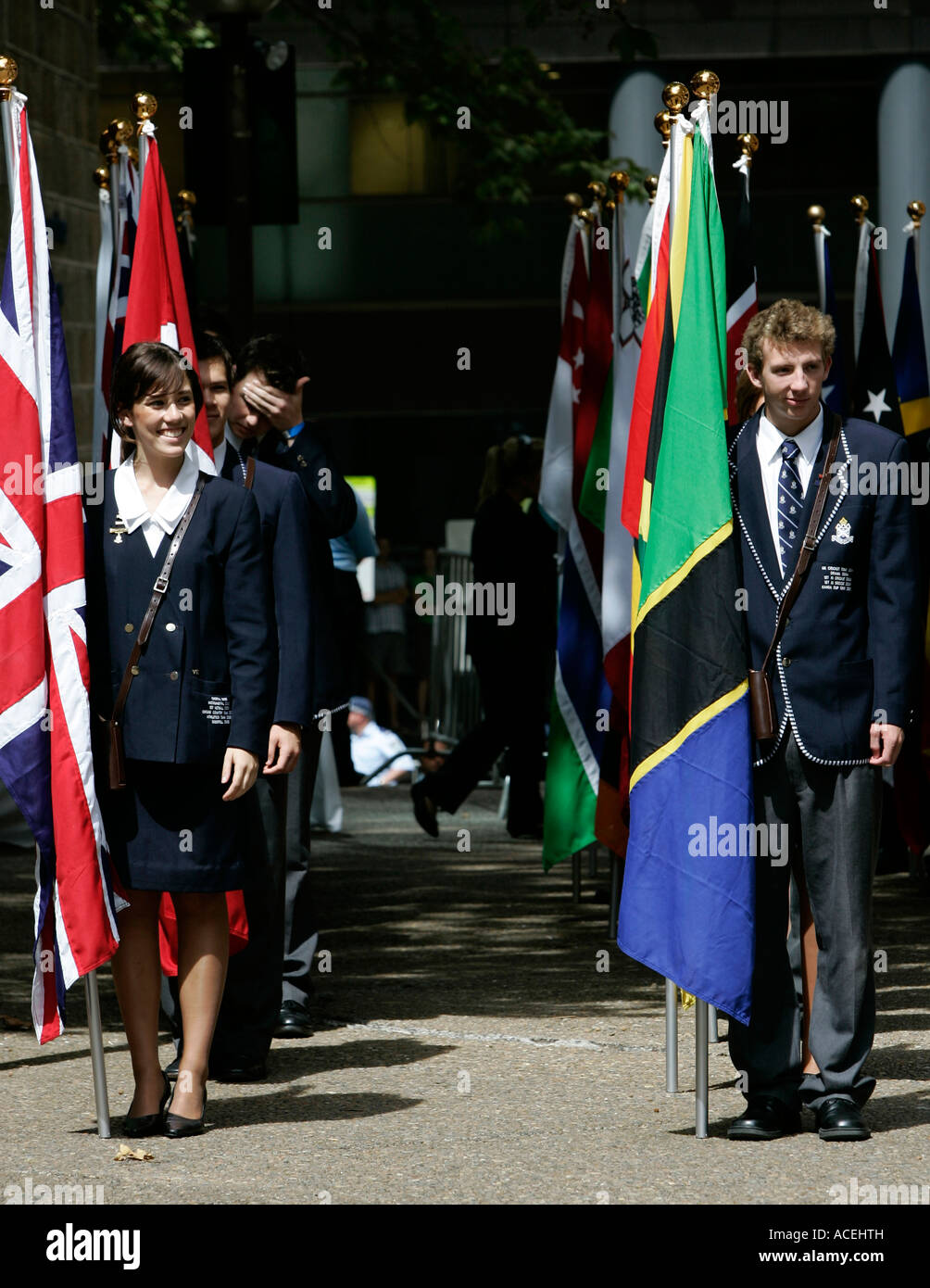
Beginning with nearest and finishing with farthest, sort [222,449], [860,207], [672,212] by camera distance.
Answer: [672,212] → [222,449] → [860,207]

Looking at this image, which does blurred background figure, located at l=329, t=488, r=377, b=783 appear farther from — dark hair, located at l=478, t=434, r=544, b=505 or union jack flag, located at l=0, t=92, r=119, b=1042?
union jack flag, located at l=0, t=92, r=119, b=1042

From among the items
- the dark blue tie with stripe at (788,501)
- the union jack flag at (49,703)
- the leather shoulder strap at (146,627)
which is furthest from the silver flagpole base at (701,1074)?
the leather shoulder strap at (146,627)

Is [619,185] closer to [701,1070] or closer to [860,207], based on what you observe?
[860,207]

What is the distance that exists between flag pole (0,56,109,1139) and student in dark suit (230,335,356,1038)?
4.39ft

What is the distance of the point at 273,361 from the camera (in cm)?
730

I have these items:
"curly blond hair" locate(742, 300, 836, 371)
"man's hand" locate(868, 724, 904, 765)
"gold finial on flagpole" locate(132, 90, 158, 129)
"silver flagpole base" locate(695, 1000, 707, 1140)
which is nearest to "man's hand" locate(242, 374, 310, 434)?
"gold finial on flagpole" locate(132, 90, 158, 129)

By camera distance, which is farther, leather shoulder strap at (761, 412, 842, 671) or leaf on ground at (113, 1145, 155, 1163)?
leather shoulder strap at (761, 412, 842, 671)

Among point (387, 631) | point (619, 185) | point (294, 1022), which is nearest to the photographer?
point (294, 1022)

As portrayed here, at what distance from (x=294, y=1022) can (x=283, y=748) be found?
63.2 inches

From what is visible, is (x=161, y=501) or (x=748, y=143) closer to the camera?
(x=161, y=501)

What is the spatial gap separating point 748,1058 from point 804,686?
104cm

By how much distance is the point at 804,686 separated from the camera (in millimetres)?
5652

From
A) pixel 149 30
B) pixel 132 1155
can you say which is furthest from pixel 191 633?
pixel 149 30

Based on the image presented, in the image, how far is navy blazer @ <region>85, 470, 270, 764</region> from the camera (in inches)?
220
